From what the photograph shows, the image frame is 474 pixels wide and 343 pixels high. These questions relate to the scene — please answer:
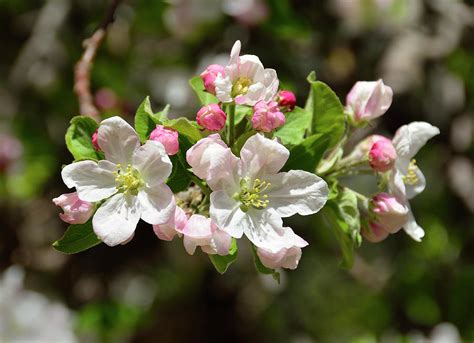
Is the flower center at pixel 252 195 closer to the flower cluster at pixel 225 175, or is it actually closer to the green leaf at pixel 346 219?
the flower cluster at pixel 225 175

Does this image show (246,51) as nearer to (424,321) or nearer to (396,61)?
(396,61)

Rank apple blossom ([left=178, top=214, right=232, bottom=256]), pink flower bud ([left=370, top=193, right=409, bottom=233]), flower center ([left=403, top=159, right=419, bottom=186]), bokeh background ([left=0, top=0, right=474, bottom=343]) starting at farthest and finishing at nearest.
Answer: bokeh background ([left=0, top=0, right=474, bottom=343]) → flower center ([left=403, top=159, right=419, bottom=186]) → pink flower bud ([left=370, top=193, right=409, bottom=233]) → apple blossom ([left=178, top=214, right=232, bottom=256])

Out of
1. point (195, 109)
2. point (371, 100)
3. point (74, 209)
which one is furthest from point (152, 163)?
point (195, 109)

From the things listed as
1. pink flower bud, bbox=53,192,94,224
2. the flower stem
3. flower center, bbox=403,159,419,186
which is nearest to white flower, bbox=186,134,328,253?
the flower stem

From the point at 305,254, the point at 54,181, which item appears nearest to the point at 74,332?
the point at 54,181

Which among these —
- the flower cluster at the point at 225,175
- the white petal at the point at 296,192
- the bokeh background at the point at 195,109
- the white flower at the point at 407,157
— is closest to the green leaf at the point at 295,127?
the flower cluster at the point at 225,175

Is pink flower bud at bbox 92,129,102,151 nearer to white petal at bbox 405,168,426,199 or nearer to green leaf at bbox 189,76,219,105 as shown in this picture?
green leaf at bbox 189,76,219,105

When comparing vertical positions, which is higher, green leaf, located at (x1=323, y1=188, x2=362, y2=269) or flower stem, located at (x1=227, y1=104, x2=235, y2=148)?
flower stem, located at (x1=227, y1=104, x2=235, y2=148)

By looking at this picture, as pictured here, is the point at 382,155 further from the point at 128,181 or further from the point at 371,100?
the point at 128,181
